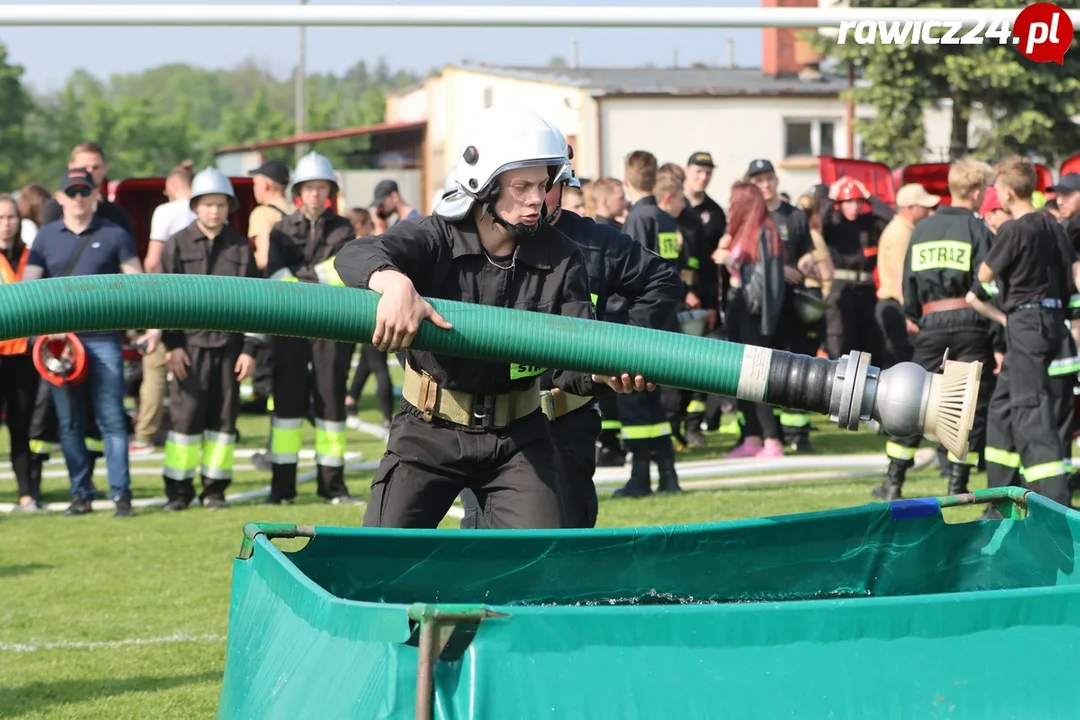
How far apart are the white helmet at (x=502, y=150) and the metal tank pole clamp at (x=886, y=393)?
106 centimetres

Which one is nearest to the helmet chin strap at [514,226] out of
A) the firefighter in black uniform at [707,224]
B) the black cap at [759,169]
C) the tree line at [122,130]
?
the firefighter in black uniform at [707,224]

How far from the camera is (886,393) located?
4.16 m

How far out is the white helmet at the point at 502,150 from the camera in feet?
16.2

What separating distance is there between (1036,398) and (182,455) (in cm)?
557

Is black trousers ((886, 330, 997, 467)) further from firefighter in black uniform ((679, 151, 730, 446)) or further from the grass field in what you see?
firefighter in black uniform ((679, 151, 730, 446))

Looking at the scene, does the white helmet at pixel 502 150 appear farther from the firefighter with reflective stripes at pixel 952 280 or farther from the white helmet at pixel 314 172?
the white helmet at pixel 314 172

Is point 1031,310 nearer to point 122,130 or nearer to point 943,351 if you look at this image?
point 943,351

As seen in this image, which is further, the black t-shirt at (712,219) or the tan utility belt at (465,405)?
the black t-shirt at (712,219)

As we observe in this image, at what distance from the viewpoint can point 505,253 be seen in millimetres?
5137

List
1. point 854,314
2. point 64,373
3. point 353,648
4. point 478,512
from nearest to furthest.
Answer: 1. point 353,648
2. point 478,512
3. point 64,373
4. point 854,314

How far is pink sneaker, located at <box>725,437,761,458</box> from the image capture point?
13211 millimetres

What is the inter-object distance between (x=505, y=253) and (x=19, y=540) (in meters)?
5.74

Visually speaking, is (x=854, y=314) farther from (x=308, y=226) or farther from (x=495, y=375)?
(x=495, y=375)

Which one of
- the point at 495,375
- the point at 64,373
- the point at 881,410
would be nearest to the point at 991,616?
the point at 881,410
